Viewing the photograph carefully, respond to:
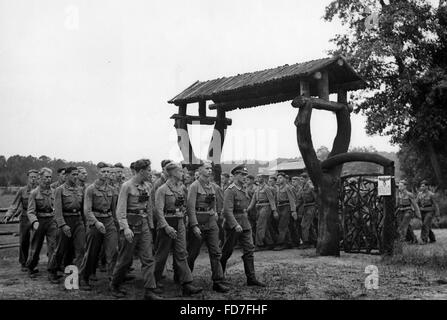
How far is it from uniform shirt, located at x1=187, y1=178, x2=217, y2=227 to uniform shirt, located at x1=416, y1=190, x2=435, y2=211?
998cm

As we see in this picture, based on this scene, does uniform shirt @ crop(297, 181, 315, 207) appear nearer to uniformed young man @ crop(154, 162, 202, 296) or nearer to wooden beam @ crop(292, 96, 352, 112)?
wooden beam @ crop(292, 96, 352, 112)

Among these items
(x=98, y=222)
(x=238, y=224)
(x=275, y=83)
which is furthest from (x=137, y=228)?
(x=275, y=83)

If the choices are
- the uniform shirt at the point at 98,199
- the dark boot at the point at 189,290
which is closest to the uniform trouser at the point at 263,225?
the uniform shirt at the point at 98,199

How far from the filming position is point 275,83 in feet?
40.7

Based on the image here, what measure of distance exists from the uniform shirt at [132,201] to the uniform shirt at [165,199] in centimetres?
19

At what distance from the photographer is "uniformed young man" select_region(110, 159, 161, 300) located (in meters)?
7.33

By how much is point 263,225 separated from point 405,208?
4446mm

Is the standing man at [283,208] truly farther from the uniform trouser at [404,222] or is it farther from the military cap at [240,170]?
the military cap at [240,170]

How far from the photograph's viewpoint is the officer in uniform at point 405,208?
598 inches

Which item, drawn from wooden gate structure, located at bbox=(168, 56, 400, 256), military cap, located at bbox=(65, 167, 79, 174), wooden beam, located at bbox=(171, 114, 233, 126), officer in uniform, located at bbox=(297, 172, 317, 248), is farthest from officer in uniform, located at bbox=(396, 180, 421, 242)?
military cap, located at bbox=(65, 167, 79, 174)

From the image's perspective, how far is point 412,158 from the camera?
28.6 m
